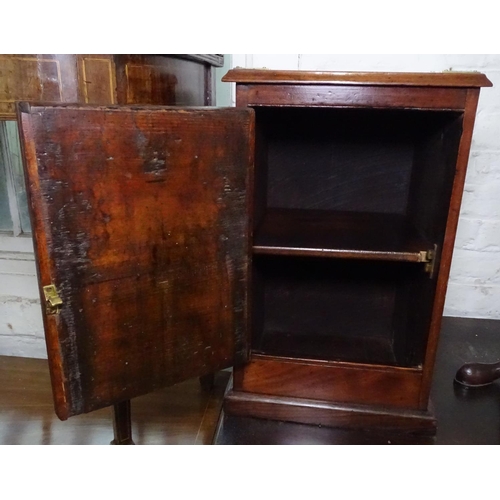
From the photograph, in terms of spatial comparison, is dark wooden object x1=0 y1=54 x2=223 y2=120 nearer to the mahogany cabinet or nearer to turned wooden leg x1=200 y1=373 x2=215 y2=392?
the mahogany cabinet

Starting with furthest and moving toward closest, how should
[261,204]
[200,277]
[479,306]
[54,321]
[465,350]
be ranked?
1. [479,306]
2. [465,350]
3. [261,204]
4. [200,277]
5. [54,321]

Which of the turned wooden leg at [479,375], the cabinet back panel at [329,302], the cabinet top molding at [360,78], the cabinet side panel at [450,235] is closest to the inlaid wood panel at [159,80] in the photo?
the cabinet top molding at [360,78]

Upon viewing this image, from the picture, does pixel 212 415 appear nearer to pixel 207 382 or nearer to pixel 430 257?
pixel 207 382

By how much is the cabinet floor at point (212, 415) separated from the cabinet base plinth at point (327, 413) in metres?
0.02

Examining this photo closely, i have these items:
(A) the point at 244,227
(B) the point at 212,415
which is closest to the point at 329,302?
(B) the point at 212,415

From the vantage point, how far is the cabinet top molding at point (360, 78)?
82cm

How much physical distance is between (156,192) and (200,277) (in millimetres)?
172

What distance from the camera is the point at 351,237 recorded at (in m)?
1.05

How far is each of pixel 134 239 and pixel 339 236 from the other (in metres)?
0.47

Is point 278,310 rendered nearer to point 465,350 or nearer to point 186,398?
point 186,398

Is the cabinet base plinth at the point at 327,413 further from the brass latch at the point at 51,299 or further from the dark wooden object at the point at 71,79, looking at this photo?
the dark wooden object at the point at 71,79

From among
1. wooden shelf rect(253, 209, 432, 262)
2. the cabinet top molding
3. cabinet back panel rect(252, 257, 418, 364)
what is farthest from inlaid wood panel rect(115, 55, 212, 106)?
cabinet back panel rect(252, 257, 418, 364)

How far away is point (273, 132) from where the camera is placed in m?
1.25

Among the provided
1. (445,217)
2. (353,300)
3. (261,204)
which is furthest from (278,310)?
(445,217)
